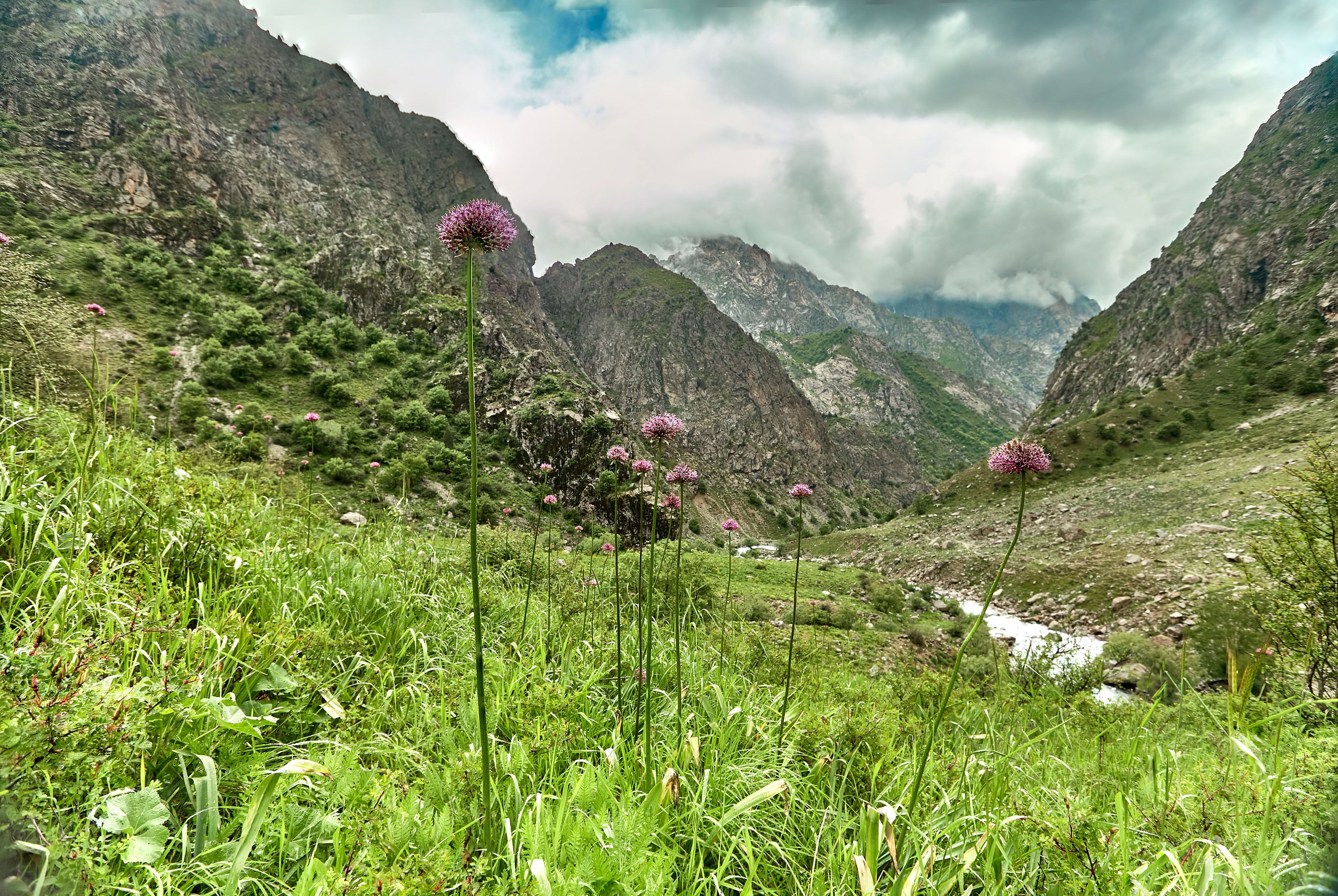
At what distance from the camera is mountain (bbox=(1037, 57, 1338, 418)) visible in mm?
42500

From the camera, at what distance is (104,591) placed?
8.05ft

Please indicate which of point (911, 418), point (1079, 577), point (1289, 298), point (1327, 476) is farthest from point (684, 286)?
point (1327, 476)

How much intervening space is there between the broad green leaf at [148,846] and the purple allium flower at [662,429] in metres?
2.45

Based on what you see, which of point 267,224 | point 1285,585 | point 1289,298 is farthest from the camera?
point 267,224

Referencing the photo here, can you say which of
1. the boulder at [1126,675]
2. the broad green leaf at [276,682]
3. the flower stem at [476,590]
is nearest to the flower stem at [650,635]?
the flower stem at [476,590]

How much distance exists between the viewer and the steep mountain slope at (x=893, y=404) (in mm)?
152875

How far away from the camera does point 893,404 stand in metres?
166

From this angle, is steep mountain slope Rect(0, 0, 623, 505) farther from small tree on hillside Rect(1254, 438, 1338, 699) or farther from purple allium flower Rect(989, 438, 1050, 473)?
small tree on hillside Rect(1254, 438, 1338, 699)

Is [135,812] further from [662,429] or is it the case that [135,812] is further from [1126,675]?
[1126,675]

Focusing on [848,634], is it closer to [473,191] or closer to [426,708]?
[426,708]

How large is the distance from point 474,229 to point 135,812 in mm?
2496

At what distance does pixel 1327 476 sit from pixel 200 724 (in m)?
9.97

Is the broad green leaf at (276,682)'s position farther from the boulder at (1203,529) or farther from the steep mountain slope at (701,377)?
the steep mountain slope at (701,377)

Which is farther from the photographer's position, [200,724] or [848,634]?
[848,634]
